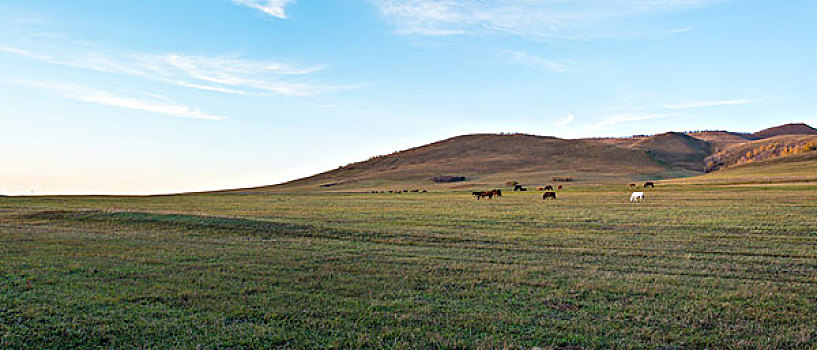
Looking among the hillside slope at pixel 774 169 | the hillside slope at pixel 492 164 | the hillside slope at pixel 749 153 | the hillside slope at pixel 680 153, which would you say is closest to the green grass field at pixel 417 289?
the hillside slope at pixel 774 169

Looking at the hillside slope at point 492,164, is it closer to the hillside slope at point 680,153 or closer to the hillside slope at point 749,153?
the hillside slope at point 680,153

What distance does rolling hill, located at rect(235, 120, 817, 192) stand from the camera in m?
111

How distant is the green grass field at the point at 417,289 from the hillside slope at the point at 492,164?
277ft

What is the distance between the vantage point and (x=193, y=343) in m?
7.46

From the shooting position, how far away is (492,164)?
137375 millimetres

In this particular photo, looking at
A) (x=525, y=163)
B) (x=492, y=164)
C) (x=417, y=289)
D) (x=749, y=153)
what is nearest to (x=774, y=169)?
(x=525, y=163)

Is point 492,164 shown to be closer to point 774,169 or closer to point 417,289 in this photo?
point 774,169

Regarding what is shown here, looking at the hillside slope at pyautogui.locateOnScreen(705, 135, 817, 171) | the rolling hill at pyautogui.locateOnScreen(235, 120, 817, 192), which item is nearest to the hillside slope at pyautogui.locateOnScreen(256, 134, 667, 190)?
the rolling hill at pyautogui.locateOnScreen(235, 120, 817, 192)

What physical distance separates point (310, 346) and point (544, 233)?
50.6 feet

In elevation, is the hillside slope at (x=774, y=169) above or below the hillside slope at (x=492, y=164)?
below

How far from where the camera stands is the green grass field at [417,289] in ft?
25.4

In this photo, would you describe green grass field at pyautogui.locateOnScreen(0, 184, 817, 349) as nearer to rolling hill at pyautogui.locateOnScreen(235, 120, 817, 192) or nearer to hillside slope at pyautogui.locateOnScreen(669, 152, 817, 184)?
hillside slope at pyautogui.locateOnScreen(669, 152, 817, 184)

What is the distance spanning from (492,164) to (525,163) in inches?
326

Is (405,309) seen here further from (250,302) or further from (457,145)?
(457,145)
